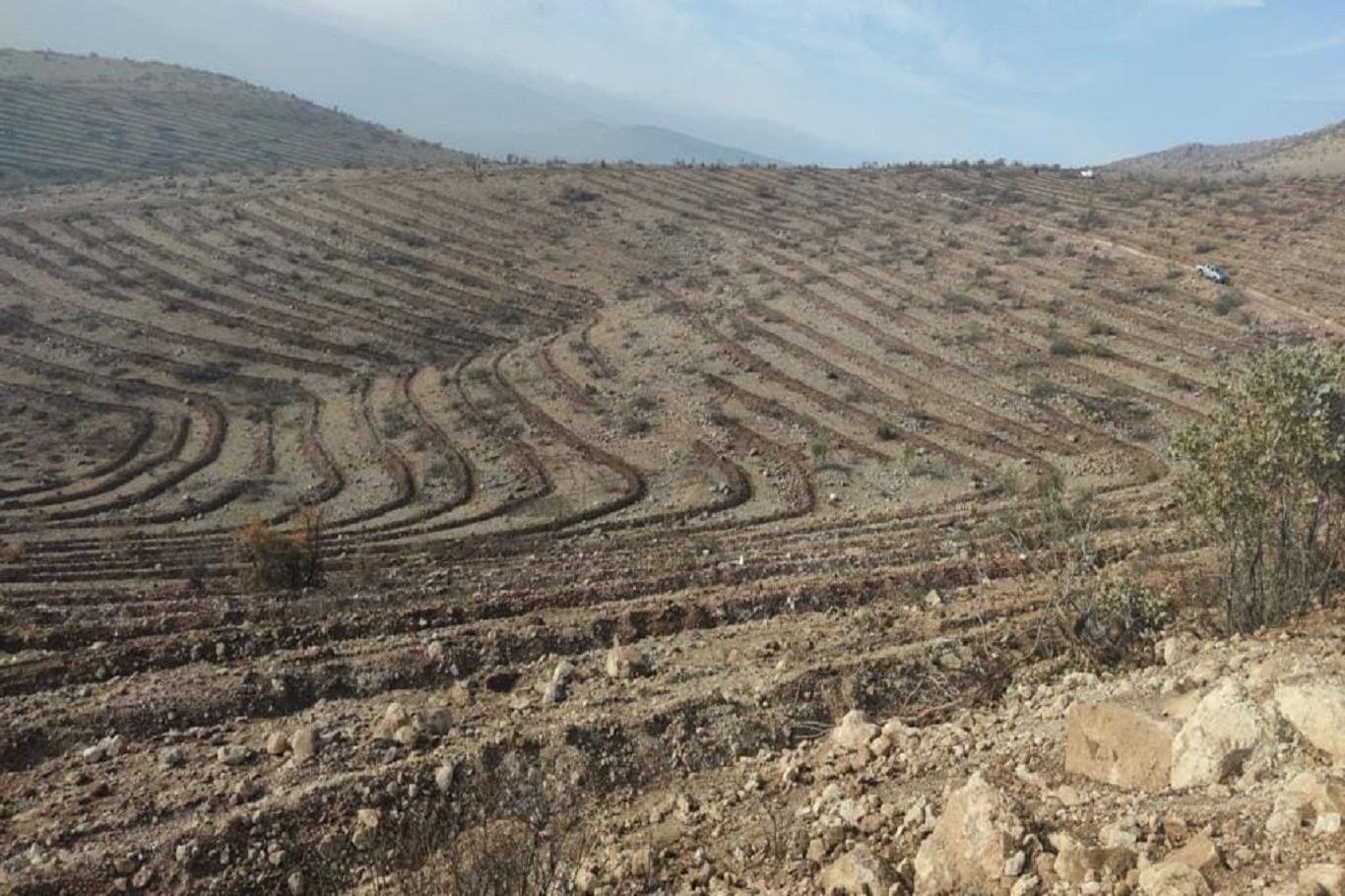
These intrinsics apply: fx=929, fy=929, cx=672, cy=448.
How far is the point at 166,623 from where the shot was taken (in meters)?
11.6

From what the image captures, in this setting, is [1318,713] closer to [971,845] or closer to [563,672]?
[971,845]

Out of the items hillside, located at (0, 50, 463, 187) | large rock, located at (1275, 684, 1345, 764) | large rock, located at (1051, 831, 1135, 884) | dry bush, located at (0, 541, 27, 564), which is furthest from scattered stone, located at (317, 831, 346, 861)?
hillside, located at (0, 50, 463, 187)

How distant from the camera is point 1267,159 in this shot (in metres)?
76.5

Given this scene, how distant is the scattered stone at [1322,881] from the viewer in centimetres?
403

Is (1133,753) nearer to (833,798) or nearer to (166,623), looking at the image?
(833,798)

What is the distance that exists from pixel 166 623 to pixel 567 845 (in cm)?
744

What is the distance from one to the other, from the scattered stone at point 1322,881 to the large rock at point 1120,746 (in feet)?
4.93

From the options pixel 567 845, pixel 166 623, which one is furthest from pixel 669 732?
pixel 166 623

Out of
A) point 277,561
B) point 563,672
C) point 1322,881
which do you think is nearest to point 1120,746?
point 1322,881

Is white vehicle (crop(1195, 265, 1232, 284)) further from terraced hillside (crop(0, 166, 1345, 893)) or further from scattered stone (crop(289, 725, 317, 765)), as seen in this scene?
scattered stone (crop(289, 725, 317, 765))

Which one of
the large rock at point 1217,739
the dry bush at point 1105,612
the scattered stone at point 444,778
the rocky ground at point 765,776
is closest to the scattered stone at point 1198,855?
the rocky ground at point 765,776

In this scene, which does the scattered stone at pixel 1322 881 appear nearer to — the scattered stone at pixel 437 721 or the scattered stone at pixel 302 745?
the scattered stone at pixel 437 721

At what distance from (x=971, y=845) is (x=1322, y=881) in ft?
5.34

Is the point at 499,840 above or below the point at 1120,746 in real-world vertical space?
below
